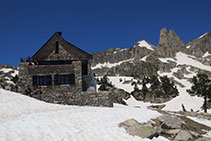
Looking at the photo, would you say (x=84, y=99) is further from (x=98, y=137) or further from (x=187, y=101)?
(x=187, y=101)

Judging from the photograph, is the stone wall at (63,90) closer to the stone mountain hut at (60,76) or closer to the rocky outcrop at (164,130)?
the stone mountain hut at (60,76)

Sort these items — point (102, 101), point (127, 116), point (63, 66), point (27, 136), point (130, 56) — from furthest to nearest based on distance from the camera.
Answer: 1. point (130, 56)
2. point (63, 66)
3. point (102, 101)
4. point (127, 116)
5. point (27, 136)

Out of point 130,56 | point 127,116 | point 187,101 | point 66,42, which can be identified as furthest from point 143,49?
point 127,116

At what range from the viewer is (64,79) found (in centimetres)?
2447

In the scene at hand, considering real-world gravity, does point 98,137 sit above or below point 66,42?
below

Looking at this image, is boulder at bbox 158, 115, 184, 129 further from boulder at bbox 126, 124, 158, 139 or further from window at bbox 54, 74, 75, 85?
window at bbox 54, 74, 75, 85

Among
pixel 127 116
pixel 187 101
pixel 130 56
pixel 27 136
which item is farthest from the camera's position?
pixel 130 56

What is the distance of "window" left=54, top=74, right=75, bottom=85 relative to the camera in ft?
79.7

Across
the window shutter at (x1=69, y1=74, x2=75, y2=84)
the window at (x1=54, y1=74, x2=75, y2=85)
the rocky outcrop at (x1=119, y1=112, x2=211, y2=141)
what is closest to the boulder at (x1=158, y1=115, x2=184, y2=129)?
the rocky outcrop at (x1=119, y1=112, x2=211, y2=141)

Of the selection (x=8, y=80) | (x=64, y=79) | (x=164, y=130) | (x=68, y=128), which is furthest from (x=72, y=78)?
(x=8, y=80)

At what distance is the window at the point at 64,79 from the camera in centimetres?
2428

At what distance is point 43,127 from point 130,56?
190 meters

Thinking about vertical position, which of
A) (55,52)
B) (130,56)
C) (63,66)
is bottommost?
(63,66)

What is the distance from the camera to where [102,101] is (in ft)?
71.3
